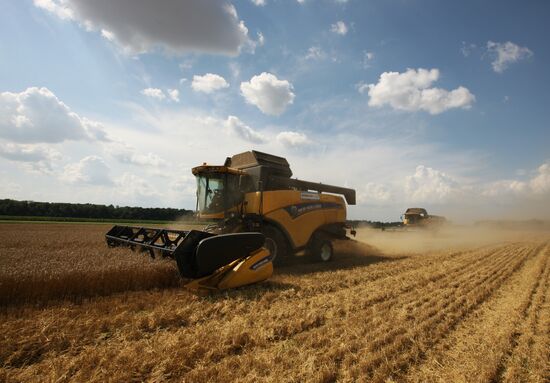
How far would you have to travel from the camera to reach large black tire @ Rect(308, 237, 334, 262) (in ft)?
30.1

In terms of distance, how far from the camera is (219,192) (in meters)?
7.73

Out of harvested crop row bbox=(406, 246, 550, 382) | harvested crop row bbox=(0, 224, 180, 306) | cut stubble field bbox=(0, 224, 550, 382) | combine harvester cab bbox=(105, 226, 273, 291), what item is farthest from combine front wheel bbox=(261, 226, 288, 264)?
harvested crop row bbox=(406, 246, 550, 382)

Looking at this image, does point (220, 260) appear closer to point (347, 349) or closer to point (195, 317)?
point (195, 317)

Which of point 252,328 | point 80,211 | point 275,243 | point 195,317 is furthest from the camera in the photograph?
point 80,211

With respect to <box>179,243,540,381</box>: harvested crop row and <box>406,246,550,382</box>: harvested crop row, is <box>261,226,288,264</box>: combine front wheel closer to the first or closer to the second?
<box>179,243,540,381</box>: harvested crop row

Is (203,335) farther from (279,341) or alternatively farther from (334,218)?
(334,218)

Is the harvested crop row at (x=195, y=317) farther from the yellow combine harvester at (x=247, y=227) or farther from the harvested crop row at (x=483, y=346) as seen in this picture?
the harvested crop row at (x=483, y=346)

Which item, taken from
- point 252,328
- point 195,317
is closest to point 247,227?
point 195,317

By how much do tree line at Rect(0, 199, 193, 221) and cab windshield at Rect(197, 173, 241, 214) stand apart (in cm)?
2438

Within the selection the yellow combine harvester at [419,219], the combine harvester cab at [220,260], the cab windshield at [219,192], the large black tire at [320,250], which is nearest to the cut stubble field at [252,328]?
the combine harvester cab at [220,260]

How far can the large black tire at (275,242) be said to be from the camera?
7805 mm

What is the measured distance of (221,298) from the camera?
4480 mm

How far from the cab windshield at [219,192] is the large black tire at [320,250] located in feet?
9.08

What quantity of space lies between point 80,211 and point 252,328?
40742 mm
